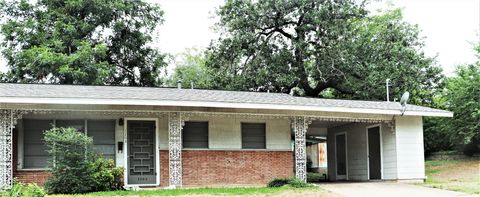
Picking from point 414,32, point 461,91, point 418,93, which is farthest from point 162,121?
point 414,32

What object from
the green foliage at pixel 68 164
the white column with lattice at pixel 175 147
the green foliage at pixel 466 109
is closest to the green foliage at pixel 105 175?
the green foliage at pixel 68 164

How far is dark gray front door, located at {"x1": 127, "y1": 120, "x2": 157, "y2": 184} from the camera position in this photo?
1667 cm

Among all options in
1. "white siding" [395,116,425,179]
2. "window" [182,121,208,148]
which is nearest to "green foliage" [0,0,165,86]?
"window" [182,121,208,148]

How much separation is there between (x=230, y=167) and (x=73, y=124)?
4.63 m

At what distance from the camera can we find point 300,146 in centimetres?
1744

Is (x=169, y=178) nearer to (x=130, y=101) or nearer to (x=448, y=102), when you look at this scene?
(x=130, y=101)

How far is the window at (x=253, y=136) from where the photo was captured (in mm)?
17875

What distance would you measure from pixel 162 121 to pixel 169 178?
5.57 ft

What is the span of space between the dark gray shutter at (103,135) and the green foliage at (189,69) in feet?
79.0

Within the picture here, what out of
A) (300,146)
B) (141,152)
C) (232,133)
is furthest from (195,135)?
(300,146)

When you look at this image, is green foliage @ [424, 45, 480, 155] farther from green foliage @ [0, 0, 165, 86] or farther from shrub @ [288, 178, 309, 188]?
green foliage @ [0, 0, 165, 86]

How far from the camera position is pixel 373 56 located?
29.1m

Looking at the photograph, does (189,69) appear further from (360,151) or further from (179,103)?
(179,103)

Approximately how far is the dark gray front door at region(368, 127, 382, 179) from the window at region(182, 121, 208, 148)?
618 centimetres
